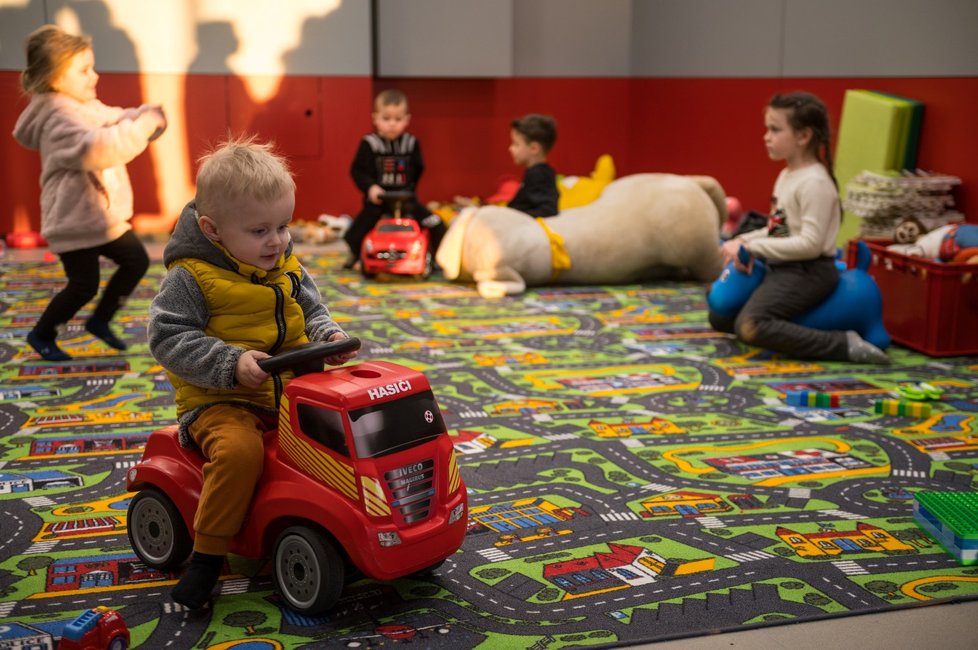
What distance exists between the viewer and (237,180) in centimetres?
194

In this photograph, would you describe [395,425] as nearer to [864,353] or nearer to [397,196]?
[864,353]

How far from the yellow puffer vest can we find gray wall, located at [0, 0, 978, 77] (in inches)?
177

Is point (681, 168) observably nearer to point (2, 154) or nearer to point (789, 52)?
point (789, 52)

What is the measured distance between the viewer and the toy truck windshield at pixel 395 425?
1856 millimetres

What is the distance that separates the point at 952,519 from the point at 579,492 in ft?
2.85

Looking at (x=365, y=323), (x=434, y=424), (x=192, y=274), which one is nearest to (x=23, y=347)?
(x=365, y=323)

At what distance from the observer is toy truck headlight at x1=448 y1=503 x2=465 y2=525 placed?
194 cm

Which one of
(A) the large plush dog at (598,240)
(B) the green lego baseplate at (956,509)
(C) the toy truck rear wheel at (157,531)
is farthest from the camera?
(A) the large plush dog at (598,240)

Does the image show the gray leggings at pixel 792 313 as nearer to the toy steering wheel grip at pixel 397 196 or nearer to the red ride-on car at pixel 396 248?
the red ride-on car at pixel 396 248

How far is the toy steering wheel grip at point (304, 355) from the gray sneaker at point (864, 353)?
8.39 ft

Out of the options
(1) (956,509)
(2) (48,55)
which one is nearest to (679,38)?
(2) (48,55)

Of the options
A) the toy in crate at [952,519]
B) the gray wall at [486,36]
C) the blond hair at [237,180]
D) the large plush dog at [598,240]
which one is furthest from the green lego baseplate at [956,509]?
the gray wall at [486,36]

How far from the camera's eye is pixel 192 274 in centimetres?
200

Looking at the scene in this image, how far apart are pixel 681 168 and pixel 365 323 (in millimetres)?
3841
